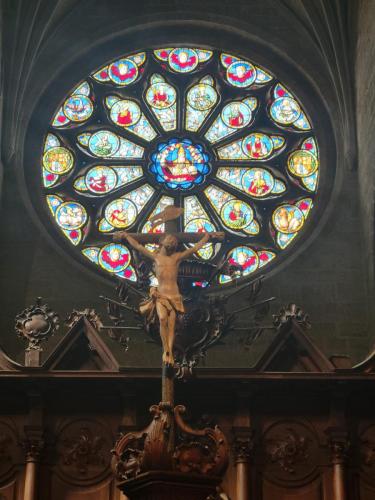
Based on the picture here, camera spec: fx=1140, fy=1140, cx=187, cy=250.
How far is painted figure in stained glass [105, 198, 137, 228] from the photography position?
17.7 m

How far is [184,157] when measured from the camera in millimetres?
18203

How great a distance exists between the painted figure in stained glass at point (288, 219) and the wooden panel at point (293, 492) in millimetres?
5513

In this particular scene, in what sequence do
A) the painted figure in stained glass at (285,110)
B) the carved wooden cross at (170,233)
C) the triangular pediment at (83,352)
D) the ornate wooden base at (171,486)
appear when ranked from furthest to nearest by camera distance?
1. the painted figure in stained glass at (285,110)
2. the triangular pediment at (83,352)
3. the carved wooden cross at (170,233)
4. the ornate wooden base at (171,486)

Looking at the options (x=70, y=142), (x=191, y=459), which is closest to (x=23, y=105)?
(x=70, y=142)

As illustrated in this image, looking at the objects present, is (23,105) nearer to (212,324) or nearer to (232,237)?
(232,237)

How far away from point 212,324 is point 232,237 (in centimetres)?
463

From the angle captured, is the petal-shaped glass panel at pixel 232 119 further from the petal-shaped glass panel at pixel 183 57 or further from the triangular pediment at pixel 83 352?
the triangular pediment at pixel 83 352

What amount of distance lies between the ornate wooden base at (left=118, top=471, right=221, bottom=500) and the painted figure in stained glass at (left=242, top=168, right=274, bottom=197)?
9595 millimetres

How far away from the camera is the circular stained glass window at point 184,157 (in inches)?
689

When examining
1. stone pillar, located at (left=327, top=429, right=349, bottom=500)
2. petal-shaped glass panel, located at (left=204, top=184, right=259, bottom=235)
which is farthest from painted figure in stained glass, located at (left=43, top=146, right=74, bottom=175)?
stone pillar, located at (left=327, top=429, right=349, bottom=500)

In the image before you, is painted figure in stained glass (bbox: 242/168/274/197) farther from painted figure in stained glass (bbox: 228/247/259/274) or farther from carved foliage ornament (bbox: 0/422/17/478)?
carved foliage ornament (bbox: 0/422/17/478)

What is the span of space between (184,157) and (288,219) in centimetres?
199

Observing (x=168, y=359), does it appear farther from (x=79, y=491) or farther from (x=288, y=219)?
(x=288, y=219)

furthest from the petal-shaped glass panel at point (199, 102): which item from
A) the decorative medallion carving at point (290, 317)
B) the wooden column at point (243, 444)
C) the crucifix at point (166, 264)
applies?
the crucifix at point (166, 264)
